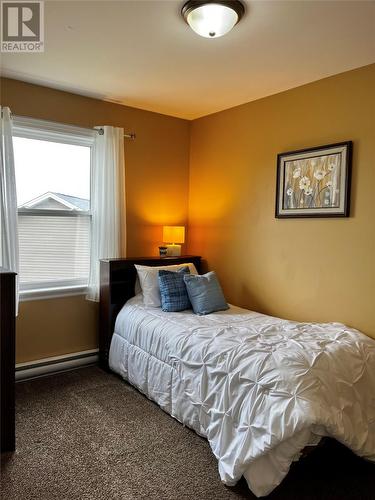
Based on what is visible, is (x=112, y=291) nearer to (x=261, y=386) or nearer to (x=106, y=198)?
(x=106, y=198)

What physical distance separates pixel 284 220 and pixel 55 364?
8.19ft

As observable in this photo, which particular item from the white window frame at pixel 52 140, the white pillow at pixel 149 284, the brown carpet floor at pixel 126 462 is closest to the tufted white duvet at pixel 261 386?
the brown carpet floor at pixel 126 462

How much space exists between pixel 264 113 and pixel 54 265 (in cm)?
244

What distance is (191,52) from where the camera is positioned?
8.50 feet

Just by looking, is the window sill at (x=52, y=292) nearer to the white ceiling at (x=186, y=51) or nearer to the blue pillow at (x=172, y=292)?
the blue pillow at (x=172, y=292)

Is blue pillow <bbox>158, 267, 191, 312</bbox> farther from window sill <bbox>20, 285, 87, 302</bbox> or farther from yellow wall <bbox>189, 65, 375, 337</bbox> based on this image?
window sill <bbox>20, 285, 87, 302</bbox>

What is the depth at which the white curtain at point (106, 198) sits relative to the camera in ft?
11.8

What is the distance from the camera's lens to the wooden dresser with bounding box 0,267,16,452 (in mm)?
2205

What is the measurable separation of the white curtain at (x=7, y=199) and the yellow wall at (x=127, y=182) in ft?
0.89

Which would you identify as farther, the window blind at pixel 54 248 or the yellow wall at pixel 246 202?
the window blind at pixel 54 248

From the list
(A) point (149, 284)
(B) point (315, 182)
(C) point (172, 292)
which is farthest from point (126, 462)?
(B) point (315, 182)

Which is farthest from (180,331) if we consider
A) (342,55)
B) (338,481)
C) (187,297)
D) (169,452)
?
(342,55)

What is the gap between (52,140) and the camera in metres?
3.43

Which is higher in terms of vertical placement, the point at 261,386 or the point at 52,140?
the point at 52,140
